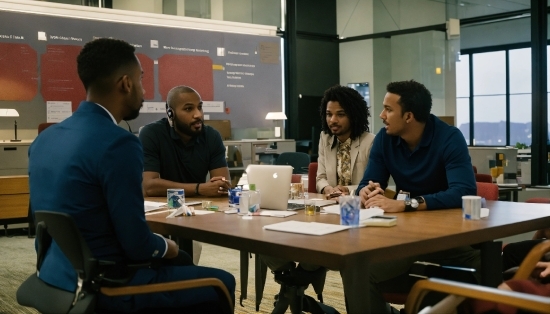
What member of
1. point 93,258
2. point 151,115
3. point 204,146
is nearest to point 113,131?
point 93,258

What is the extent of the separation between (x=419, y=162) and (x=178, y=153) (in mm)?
1532

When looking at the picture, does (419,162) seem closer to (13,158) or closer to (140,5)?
(13,158)

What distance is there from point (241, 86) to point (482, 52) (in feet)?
22.6

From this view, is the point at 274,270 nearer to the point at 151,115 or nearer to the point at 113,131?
the point at 113,131

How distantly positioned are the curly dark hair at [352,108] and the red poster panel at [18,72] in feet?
17.2

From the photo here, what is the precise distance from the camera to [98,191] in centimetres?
201

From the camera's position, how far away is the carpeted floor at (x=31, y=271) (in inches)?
164

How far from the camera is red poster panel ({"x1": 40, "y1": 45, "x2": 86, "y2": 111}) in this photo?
8.45 m

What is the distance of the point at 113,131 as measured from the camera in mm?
2035

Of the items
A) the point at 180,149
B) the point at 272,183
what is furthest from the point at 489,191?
the point at 180,149

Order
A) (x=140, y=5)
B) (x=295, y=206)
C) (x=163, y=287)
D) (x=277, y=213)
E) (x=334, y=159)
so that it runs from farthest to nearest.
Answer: (x=140, y=5) → (x=334, y=159) → (x=295, y=206) → (x=277, y=213) → (x=163, y=287)

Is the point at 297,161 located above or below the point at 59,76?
below

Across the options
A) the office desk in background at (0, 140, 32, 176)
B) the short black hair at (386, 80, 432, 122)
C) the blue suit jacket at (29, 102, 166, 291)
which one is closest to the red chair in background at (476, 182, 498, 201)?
the short black hair at (386, 80, 432, 122)

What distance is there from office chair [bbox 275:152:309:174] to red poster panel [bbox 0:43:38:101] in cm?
348
